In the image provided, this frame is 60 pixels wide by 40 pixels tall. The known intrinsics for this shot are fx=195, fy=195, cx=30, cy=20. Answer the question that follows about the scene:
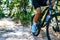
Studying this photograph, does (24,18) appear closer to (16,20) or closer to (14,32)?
(16,20)

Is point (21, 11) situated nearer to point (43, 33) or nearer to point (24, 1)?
point (24, 1)

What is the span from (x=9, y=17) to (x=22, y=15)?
0.84 m

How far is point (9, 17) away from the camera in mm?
8617

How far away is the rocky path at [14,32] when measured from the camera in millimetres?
6203

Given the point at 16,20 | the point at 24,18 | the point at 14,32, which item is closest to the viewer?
the point at 14,32

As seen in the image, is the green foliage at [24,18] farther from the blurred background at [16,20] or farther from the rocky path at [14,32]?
the rocky path at [14,32]

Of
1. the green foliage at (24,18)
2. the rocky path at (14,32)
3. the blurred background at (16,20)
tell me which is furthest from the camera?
the green foliage at (24,18)

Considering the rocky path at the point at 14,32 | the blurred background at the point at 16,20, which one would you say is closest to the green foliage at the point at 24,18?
the blurred background at the point at 16,20

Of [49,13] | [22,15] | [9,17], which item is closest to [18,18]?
A: [22,15]

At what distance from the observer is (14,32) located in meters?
6.77

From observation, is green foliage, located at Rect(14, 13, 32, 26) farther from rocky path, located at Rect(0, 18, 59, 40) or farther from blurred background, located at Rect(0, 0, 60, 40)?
rocky path, located at Rect(0, 18, 59, 40)

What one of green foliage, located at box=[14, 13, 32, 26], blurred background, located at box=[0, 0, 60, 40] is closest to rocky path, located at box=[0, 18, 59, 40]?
blurred background, located at box=[0, 0, 60, 40]

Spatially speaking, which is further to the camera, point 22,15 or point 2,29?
point 22,15

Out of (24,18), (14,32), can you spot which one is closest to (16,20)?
(24,18)
